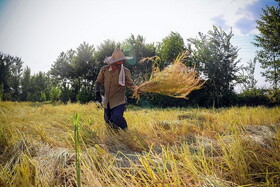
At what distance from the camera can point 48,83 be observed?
106 ft

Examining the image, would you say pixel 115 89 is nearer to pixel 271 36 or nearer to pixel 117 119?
pixel 117 119

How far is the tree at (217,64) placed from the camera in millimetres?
12415

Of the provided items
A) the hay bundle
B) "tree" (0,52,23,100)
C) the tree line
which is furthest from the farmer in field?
"tree" (0,52,23,100)

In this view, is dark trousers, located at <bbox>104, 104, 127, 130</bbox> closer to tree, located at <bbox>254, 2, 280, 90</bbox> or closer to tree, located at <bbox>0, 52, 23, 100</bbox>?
tree, located at <bbox>254, 2, 280, 90</bbox>

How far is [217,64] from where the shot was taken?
12.9m

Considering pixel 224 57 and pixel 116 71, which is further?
pixel 224 57

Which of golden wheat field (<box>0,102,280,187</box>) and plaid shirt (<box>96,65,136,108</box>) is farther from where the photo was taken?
plaid shirt (<box>96,65,136,108</box>)

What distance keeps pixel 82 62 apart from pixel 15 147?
62.9 feet

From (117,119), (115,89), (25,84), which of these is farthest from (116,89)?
(25,84)

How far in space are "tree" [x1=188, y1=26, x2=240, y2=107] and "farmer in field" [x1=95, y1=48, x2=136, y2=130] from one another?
1001cm

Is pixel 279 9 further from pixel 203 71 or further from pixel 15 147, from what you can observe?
pixel 15 147

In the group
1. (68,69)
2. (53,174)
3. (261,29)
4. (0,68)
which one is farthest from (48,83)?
(53,174)

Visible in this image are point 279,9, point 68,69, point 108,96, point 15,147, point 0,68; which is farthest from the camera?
point 0,68

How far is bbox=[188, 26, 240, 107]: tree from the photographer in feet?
40.7
